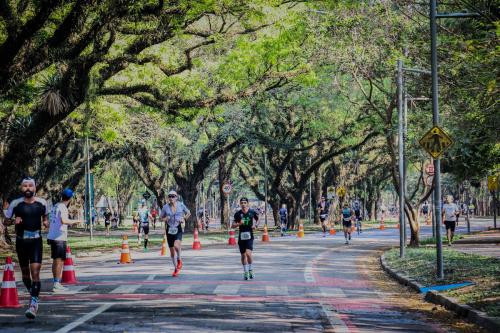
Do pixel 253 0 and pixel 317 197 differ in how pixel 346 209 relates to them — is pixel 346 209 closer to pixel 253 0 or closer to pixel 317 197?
pixel 253 0

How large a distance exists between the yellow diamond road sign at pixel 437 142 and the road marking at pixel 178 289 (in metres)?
5.74

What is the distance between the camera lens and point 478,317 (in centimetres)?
1119

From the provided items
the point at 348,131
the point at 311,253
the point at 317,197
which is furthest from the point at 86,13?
the point at 317,197

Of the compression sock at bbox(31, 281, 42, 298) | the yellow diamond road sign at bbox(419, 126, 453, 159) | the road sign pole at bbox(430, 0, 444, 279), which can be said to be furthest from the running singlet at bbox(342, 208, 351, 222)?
the compression sock at bbox(31, 281, 42, 298)

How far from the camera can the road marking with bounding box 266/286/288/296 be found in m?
14.8

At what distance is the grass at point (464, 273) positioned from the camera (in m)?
12.8

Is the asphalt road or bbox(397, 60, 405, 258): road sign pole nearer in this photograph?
the asphalt road

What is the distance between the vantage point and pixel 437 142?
17031 millimetres

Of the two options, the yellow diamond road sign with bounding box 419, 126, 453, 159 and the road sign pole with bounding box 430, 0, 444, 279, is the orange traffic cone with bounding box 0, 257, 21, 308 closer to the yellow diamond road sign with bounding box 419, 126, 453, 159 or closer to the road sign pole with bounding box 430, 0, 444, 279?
the road sign pole with bounding box 430, 0, 444, 279

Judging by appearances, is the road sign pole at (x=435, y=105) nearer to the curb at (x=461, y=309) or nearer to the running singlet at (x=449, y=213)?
the curb at (x=461, y=309)

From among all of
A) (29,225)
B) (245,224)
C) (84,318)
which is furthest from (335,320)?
(245,224)

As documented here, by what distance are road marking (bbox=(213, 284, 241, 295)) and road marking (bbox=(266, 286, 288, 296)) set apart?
610 mm

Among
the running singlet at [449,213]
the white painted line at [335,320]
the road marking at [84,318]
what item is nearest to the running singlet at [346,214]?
the running singlet at [449,213]

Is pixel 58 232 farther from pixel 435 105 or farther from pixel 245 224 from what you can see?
pixel 435 105
